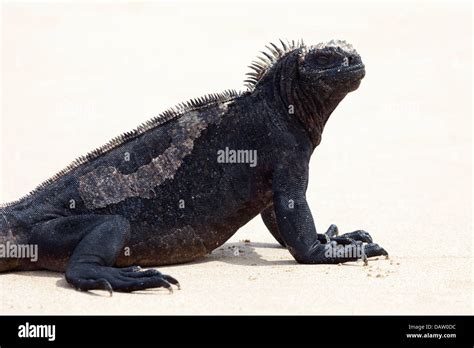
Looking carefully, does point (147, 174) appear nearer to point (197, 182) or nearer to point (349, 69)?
point (197, 182)

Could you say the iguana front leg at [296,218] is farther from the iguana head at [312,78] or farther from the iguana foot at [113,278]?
the iguana foot at [113,278]

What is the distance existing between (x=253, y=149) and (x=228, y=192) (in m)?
0.50

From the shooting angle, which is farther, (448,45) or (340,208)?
(448,45)

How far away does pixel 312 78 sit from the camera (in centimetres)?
952

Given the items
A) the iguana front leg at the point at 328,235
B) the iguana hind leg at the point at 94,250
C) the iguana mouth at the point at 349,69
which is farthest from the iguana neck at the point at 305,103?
the iguana hind leg at the point at 94,250

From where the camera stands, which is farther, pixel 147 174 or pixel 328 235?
pixel 328 235

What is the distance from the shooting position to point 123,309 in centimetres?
766

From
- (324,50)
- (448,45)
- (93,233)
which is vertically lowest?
(93,233)

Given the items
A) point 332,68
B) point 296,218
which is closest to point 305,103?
point 332,68

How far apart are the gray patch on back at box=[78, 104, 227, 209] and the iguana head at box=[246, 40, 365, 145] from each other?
2.14 ft

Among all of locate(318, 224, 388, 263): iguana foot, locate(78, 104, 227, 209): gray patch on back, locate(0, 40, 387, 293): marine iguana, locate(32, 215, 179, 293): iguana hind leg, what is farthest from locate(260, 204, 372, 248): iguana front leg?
locate(32, 215, 179, 293): iguana hind leg

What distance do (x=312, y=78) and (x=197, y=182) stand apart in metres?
1.56

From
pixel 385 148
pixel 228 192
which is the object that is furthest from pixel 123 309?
pixel 385 148

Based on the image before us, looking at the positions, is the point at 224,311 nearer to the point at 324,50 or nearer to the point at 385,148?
the point at 324,50
